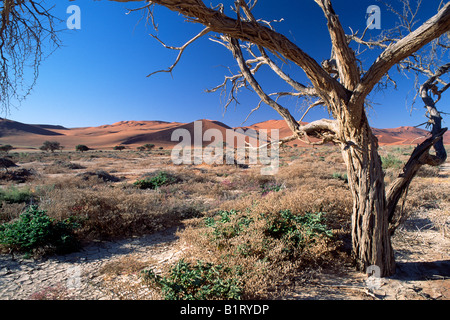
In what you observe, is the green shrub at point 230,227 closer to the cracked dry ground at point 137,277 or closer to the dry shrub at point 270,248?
the dry shrub at point 270,248

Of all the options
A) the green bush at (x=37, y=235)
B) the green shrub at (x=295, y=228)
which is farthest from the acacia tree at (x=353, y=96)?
the green bush at (x=37, y=235)

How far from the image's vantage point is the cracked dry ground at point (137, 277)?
8.78 feet

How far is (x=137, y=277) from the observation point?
122 inches

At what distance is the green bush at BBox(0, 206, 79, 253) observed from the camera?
11.7ft

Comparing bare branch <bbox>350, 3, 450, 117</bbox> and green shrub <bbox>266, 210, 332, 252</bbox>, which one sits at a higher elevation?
bare branch <bbox>350, 3, 450, 117</bbox>

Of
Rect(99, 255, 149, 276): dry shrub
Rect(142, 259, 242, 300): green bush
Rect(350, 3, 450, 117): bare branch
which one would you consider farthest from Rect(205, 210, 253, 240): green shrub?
Rect(350, 3, 450, 117): bare branch

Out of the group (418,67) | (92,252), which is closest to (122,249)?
(92,252)

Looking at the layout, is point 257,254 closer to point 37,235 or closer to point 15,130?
point 37,235

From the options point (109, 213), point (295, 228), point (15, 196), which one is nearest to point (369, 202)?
point (295, 228)

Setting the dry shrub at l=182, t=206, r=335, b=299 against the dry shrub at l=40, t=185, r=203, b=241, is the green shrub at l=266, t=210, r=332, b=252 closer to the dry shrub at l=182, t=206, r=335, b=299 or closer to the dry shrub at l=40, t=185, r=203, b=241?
the dry shrub at l=182, t=206, r=335, b=299

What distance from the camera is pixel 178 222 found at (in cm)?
550

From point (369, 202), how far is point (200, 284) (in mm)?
2203

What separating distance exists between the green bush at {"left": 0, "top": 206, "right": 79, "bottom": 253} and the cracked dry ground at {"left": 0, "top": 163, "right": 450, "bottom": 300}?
0.18m

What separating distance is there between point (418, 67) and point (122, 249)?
6.21 metres
